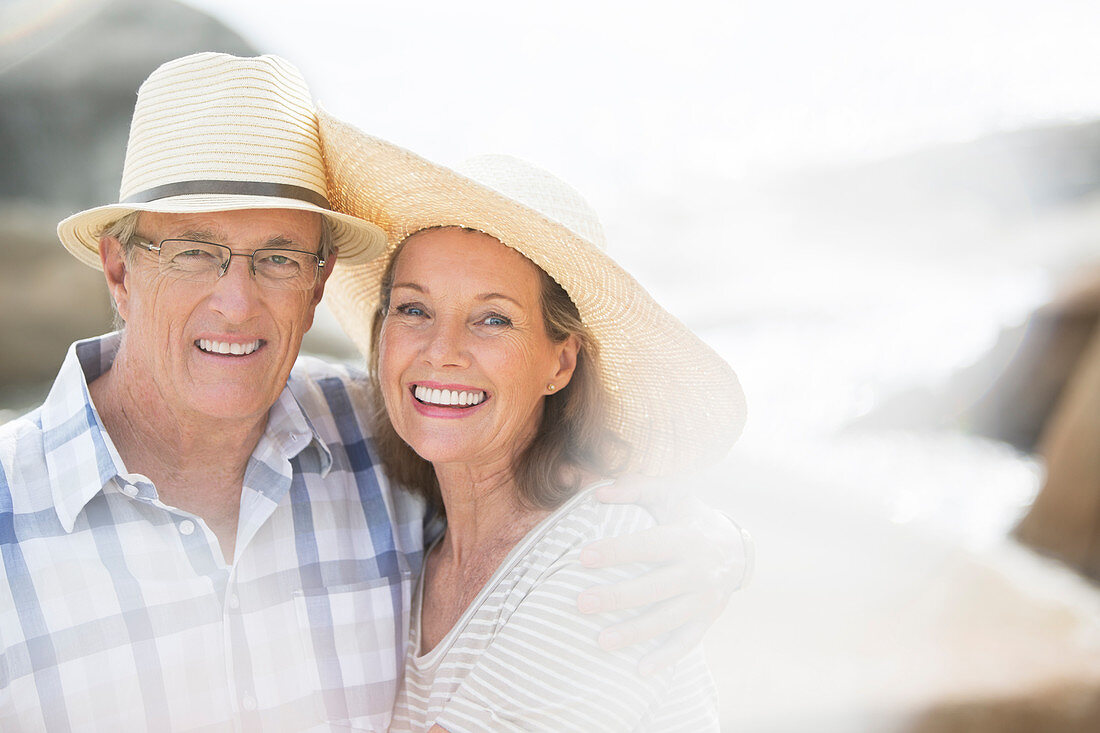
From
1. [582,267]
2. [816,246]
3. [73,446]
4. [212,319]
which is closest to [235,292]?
[212,319]

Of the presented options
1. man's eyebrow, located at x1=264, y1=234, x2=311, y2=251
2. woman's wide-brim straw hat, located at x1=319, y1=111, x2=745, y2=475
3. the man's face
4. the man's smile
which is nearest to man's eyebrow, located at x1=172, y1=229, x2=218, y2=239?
the man's face

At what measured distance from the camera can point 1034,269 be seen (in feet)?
34.0

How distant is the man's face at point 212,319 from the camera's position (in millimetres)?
2041

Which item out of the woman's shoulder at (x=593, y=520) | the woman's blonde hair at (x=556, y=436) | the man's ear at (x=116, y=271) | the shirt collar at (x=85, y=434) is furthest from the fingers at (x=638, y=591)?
the man's ear at (x=116, y=271)

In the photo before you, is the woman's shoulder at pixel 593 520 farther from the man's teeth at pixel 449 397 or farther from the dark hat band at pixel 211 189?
the dark hat band at pixel 211 189

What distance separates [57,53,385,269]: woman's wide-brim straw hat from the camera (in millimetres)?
1980

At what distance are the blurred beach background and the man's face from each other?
737 millimetres

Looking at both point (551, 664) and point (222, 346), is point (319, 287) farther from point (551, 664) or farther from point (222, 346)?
point (551, 664)

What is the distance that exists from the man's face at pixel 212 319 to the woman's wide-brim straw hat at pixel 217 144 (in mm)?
64

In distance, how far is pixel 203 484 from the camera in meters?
2.17

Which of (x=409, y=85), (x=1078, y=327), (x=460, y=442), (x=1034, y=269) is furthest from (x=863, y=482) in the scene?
(x=409, y=85)

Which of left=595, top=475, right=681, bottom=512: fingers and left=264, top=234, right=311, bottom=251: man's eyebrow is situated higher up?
left=264, top=234, right=311, bottom=251: man's eyebrow

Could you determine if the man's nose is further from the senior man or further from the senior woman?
the senior woman

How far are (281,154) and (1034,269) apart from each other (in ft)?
33.9
